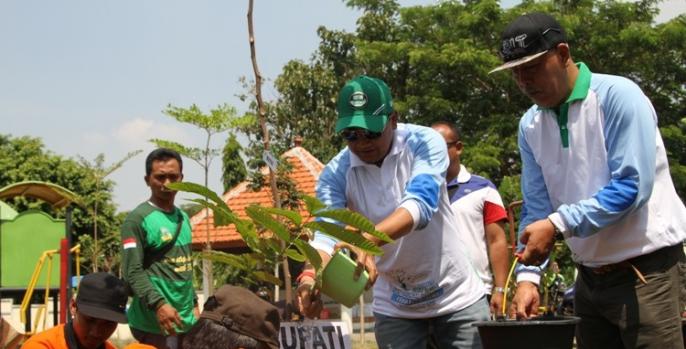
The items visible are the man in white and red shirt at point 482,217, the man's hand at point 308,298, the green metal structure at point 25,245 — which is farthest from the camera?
the green metal structure at point 25,245

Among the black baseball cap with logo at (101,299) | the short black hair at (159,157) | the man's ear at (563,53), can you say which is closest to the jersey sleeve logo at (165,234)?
the short black hair at (159,157)

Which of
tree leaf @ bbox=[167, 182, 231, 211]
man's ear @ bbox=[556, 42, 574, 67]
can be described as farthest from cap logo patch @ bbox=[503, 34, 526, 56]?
tree leaf @ bbox=[167, 182, 231, 211]

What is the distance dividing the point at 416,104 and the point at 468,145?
1.96 metres

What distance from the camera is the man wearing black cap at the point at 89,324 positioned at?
5000mm

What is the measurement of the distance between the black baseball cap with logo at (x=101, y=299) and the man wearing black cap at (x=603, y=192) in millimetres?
1990

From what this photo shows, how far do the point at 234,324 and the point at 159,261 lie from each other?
3004 mm

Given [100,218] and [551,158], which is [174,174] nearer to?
[551,158]

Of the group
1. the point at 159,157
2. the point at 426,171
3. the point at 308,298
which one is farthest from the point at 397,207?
the point at 159,157

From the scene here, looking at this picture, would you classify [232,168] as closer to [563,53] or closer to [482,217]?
[482,217]

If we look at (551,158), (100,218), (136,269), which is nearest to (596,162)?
(551,158)

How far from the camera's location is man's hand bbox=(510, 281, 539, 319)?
4.03 m

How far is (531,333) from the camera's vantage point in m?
3.39

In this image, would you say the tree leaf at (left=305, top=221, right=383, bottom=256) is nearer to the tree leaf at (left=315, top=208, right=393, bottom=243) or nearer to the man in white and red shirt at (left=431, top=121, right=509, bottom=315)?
the tree leaf at (left=315, top=208, right=393, bottom=243)

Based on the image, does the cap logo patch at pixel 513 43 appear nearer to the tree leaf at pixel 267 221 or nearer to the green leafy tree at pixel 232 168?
the tree leaf at pixel 267 221
